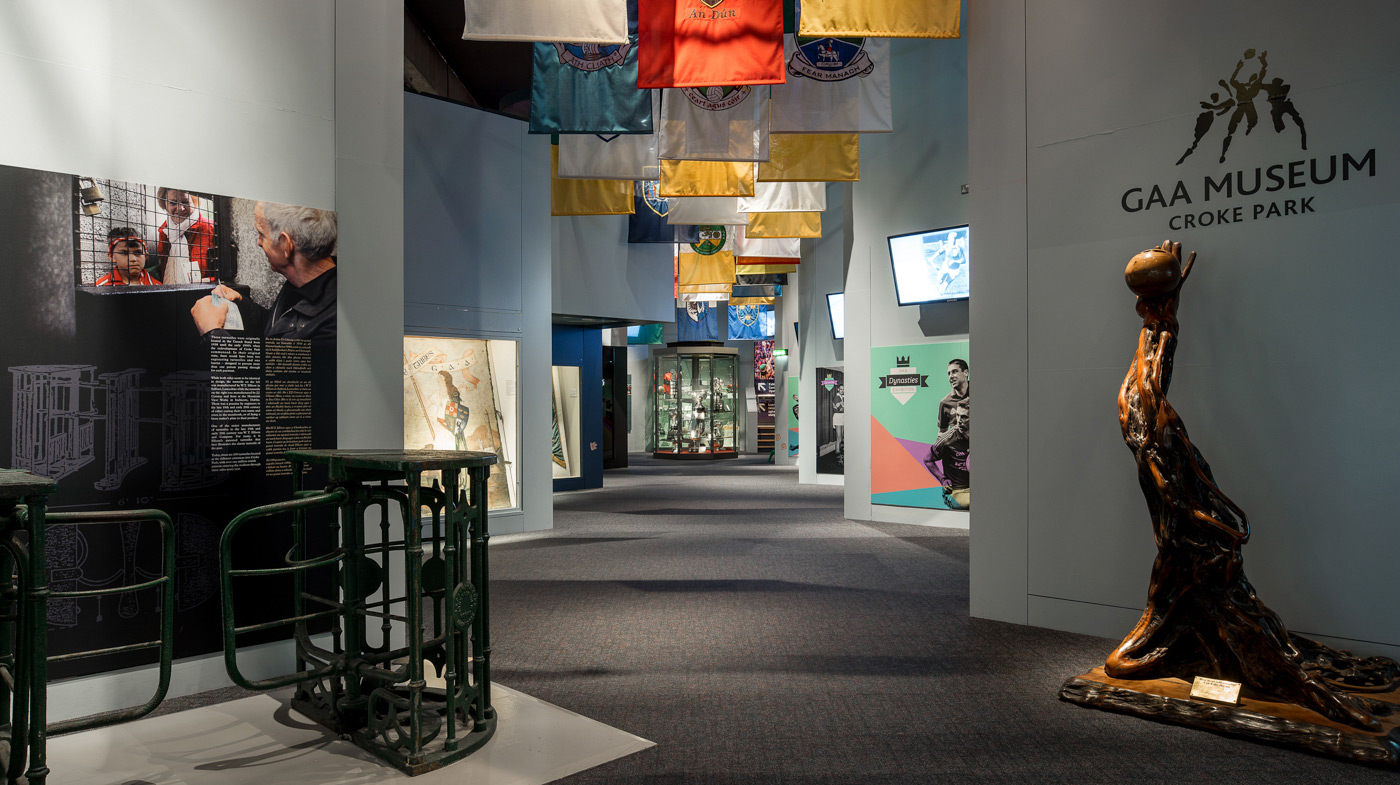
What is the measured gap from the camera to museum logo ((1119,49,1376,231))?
4.07 m

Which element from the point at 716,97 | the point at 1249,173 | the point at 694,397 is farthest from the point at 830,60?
the point at 694,397

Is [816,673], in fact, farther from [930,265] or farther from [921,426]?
[930,265]

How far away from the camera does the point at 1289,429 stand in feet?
13.5

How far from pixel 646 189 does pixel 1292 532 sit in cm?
999

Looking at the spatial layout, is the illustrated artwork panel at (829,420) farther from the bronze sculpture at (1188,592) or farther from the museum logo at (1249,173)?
the bronze sculpture at (1188,592)

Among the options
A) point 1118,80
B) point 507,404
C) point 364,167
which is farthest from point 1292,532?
point 507,404

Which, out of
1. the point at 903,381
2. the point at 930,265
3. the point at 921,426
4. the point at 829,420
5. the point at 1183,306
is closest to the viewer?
the point at 1183,306

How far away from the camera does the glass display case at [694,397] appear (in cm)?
2317

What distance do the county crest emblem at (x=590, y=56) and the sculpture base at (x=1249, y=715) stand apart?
5.80m

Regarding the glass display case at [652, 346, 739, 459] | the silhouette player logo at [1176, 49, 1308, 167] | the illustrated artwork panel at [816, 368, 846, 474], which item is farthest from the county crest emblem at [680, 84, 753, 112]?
the glass display case at [652, 346, 739, 459]

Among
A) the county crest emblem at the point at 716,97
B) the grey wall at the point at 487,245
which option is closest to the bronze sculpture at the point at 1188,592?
the county crest emblem at the point at 716,97

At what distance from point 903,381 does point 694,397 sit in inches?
540

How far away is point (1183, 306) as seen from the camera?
4.45 m

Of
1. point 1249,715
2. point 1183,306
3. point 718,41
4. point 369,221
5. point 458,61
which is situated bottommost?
point 1249,715
